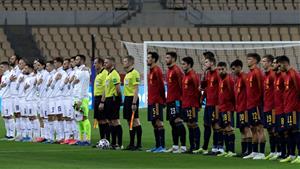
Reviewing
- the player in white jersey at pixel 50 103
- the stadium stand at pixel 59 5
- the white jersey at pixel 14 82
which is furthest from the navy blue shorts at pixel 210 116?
the stadium stand at pixel 59 5

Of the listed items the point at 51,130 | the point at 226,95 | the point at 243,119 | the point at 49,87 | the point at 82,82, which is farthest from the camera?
the point at 49,87

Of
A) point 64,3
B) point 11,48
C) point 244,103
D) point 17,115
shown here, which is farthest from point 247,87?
point 64,3

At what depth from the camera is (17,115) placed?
26438mm

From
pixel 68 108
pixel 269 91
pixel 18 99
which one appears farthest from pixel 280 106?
pixel 18 99

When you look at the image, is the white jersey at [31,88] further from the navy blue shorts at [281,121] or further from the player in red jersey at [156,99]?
the navy blue shorts at [281,121]

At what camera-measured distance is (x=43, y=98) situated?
25469 millimetres

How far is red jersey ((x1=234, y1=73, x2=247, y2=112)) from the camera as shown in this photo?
19.9 metres

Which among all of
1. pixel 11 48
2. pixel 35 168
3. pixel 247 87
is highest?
pixel 11 48

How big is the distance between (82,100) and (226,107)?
4.78 meters

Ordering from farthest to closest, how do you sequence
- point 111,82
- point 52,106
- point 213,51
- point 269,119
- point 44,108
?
1. point 213,51
2. point 44,108
3. point 52,106
4. point 111,82
5. point 269,119

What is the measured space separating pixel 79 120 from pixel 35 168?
7.26 metres

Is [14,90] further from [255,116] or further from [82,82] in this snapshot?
[255,116]

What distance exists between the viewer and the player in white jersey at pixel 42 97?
25.3 m

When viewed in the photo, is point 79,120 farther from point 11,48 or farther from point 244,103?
point 11,48
